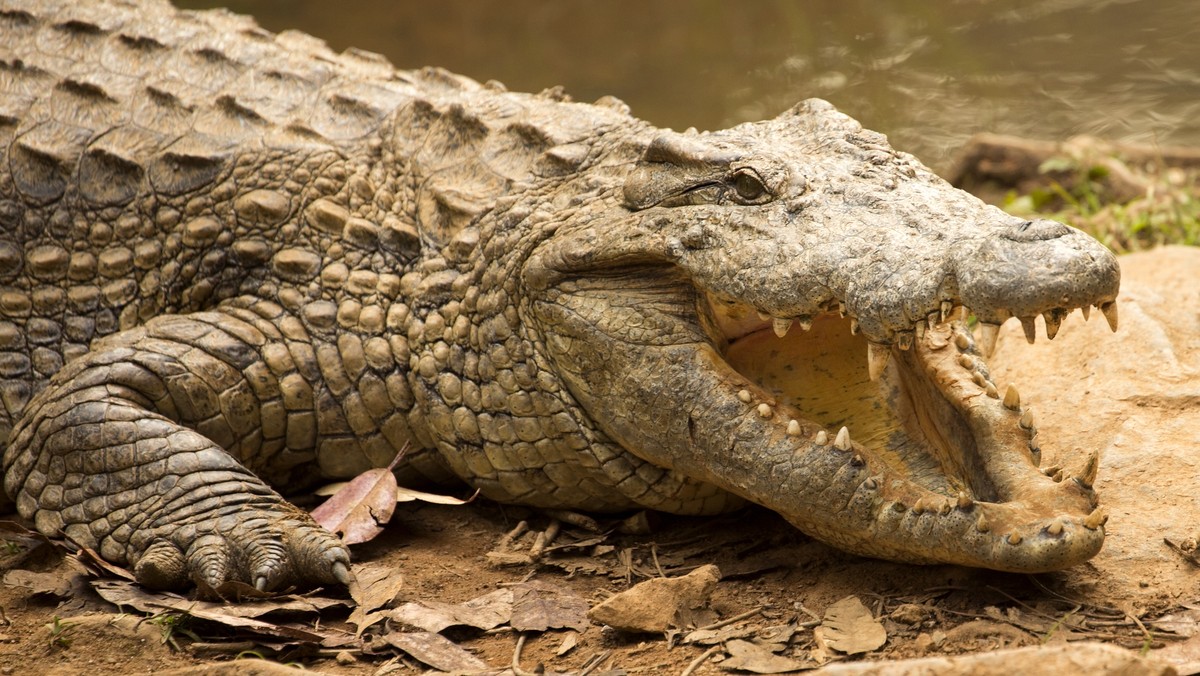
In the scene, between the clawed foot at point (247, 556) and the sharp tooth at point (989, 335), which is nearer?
the sharp tooth at point (989, 335)

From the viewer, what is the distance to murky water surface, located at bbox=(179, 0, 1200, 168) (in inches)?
338

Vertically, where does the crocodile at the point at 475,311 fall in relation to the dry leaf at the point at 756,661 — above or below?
above

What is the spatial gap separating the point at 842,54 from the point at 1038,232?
724 cm

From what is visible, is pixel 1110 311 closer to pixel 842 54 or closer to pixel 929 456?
pixel 929 456

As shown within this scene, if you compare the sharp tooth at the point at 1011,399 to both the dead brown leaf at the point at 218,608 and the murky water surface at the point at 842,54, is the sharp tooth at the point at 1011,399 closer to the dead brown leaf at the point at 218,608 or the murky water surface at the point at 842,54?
the dead brown leaf at the point at 218,608

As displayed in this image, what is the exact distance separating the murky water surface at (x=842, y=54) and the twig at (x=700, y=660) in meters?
5.39

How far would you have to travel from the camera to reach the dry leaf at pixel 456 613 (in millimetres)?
3197

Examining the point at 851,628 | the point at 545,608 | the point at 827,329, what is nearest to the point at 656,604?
the point at 545,608

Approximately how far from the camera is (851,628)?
2.99m

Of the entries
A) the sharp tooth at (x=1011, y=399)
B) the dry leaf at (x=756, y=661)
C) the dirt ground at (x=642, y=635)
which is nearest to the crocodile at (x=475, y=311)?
the sharp tooth at (x=1011, y=399)

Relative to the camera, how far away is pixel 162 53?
4695 millimetres

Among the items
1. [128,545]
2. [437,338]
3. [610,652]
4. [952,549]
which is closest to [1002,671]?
[952,549]

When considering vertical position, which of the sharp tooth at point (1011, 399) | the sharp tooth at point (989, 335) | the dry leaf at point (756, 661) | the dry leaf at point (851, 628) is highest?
the sharp tooth at point (989, 335)

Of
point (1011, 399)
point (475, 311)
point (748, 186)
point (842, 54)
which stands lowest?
point (1011, 399)
